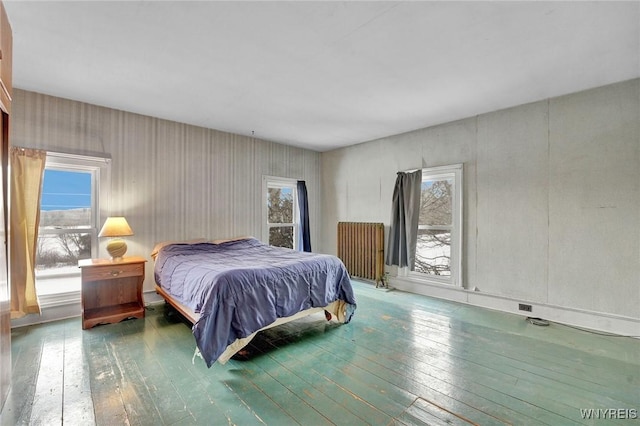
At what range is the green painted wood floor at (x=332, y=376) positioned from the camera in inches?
68.2

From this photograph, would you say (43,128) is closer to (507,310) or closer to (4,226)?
(4,226)

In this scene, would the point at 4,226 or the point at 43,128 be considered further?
the point at 43,128

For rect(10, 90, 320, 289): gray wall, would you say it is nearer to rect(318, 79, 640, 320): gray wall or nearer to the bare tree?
the bare tree

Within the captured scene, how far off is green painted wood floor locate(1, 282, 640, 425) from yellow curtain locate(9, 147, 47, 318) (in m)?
0.34

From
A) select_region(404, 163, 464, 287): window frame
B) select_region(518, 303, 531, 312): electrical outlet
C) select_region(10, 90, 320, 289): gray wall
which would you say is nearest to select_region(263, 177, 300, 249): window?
select_region(10, 90, 320, 289): gray wall

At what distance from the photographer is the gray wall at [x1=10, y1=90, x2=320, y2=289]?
3.21 m

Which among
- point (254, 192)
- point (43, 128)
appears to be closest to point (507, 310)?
point (254, 192)

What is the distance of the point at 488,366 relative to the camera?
7.50 feet

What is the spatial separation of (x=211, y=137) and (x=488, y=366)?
14.3 ft

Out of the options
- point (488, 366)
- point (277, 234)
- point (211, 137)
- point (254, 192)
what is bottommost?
point (488, 366)

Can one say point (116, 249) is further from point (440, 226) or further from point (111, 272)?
point (440, 226)

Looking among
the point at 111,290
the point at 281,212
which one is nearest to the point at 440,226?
the point at 281,212

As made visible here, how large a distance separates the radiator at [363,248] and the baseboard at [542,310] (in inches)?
22.5

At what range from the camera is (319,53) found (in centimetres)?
235
